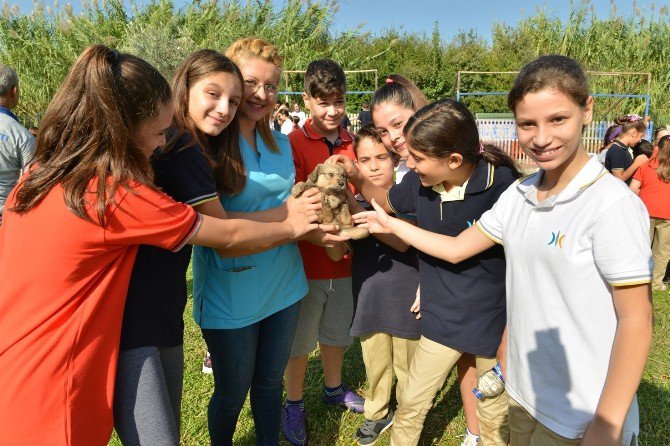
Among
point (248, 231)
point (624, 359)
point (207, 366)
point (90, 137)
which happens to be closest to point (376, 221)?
point (248, 231)

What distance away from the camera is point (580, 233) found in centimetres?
157

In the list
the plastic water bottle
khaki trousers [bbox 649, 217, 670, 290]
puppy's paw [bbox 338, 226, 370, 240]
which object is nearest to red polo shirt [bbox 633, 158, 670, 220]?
khaki trousers [bbox 649, 217, 670, 290]

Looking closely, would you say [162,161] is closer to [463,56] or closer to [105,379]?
[105,379]

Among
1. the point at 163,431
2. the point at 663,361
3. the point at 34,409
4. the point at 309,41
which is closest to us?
the point at 34,409

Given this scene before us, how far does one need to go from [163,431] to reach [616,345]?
4.97 feet

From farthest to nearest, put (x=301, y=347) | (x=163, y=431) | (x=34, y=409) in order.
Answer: (x=301, y=347)
(x=163, y=431)
(x=34, y=409)

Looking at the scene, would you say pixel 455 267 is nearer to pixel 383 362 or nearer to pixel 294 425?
pixel 383 362

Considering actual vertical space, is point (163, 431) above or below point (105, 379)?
below

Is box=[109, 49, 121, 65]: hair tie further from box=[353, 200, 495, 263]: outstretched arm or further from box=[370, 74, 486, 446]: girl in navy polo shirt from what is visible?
box=[370, 74, 486, 446]: girl in navy polo shirt

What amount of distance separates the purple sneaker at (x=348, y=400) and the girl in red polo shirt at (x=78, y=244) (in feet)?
7.13

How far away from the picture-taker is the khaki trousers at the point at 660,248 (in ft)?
19.2

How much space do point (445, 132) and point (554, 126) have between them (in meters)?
0.64

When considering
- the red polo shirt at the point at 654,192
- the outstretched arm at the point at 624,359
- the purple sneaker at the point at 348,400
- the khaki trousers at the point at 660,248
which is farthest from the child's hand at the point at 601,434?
the red polo shirt at the point at 654,192

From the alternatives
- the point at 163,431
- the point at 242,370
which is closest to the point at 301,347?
the point at 242,370
